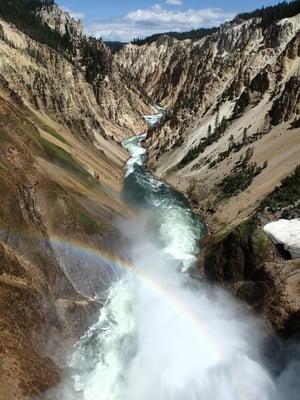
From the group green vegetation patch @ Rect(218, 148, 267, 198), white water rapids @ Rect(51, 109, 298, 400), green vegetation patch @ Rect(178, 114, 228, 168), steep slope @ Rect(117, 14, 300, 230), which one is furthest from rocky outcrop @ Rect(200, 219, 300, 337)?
green vegetation patch @ Rect(178, 114, 228, 168)

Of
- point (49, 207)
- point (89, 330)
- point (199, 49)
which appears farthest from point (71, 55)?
point (89, 330)

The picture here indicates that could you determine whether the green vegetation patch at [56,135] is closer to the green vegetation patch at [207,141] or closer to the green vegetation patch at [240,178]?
the green vegetation patch at [207,141]

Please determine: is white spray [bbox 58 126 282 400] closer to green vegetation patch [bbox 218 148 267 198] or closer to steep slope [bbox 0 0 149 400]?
steep slope [bbox 0 0 149 400]

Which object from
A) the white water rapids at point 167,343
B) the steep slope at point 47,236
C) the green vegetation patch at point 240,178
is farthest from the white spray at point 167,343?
the green vegetation patch at point 240,178

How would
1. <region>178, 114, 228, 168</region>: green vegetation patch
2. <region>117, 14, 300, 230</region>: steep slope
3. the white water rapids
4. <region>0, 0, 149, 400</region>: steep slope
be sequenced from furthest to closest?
<region>178, 114, 228, 168</region>: green vegetation patch
<region>117, 14, 300, 230</region>: steep slope
the white water rapids
<region>0, 0, 149, 400</region>: steep slope

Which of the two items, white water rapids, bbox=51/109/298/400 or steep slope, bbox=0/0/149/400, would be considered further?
white water rapids, bbox=51/109/298/400

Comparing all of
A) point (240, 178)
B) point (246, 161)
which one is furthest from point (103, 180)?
point (246, 161)
